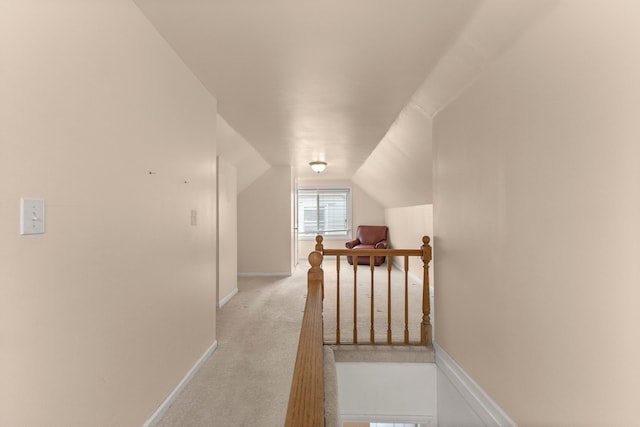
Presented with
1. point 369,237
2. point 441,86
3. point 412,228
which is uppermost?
point 441,86

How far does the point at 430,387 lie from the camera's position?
2.74m

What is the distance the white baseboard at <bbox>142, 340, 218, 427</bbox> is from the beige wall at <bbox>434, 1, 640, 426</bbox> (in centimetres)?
185

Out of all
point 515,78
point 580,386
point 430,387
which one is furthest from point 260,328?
point 515,78

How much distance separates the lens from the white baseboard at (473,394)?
1824mm

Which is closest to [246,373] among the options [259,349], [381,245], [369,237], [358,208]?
[259,349]

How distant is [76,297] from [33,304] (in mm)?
188

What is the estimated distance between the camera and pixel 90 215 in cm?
137

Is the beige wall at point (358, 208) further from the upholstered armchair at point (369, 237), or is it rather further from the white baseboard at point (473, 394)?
the white baseboard at point (473, 394)

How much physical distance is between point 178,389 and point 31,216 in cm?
151

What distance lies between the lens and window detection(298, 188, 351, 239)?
28.1 feet

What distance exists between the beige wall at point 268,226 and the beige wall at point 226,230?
1177 millimetres

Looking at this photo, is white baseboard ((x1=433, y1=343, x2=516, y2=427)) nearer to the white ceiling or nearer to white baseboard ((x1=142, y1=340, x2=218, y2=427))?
white baseboard ((x1=142, y1=340, x2=218, y2=427))

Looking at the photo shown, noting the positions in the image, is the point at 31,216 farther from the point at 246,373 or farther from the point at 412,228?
the point at 412,228

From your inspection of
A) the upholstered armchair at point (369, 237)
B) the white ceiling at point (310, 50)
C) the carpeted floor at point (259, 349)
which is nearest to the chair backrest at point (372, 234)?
the upholstered armchair at point (369, 237)
